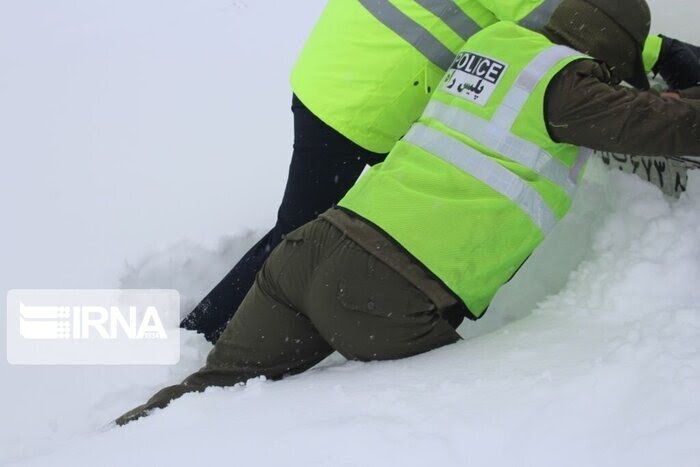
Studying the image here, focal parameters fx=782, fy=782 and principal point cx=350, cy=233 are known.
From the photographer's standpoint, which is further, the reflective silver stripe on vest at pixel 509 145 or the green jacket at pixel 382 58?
the green jacket at pixel 382 58

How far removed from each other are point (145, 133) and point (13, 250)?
92 cm

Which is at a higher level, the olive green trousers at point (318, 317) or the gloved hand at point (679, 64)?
the gloved hand at point (679, 64)

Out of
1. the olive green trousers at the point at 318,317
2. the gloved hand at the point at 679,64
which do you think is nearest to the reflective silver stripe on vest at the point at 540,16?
the gloved hand at the point at 679,64

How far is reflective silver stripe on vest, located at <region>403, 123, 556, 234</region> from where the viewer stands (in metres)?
1.70

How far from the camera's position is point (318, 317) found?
5.89ft

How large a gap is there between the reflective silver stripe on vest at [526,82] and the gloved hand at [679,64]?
1.52 ft

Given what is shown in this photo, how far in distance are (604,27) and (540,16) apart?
164 millimetres

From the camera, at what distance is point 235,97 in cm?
388

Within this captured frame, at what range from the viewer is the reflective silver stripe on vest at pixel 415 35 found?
6.53ft

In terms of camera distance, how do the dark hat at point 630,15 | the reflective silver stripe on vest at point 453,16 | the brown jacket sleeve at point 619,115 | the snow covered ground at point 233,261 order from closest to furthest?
the snow covered ground at point 233,261 < the brown jacket sleeve at point 619,115 < the dark hat at point 630,15 < the reflective silver stripe on vest at point 453,16

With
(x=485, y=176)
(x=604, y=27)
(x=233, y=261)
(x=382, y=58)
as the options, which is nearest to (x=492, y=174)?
(x=485, y=176)

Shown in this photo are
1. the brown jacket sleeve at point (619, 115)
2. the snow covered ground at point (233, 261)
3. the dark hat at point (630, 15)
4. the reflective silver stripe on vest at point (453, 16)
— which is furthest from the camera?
the reflective silver stripe on vest at point (453, 16)

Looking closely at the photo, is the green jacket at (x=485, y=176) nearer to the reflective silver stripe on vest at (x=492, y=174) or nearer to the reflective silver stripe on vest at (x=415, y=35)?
the reflective silver stripe on vest at (x=492, y=174)

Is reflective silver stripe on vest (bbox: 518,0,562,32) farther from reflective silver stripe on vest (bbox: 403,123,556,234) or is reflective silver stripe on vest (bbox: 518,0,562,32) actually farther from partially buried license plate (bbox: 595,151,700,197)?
partially buried license plate (bbox: 595,151,700,197)
